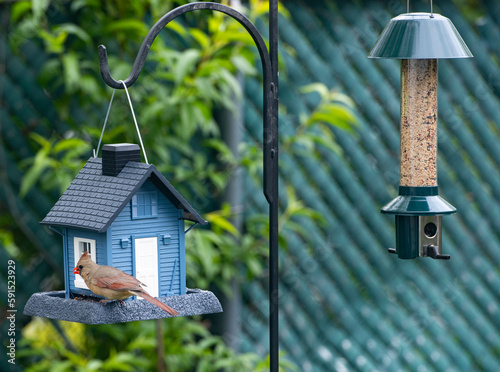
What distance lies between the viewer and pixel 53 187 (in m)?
2.50

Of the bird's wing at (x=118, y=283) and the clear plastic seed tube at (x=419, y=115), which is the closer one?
the bird's wing at (x=118, y=283)

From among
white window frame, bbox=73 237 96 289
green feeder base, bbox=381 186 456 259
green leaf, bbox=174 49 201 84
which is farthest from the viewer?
green leaf, bbox=174 49 201 84

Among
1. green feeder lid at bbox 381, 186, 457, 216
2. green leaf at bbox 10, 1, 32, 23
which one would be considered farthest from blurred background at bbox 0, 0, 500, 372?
green feeder lid at bbox 381, 186, 457, 216

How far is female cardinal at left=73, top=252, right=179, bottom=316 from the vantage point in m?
1.46

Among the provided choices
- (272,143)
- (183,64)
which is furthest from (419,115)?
(183,64)

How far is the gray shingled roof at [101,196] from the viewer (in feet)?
5.02

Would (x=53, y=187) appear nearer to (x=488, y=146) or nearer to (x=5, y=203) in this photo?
(x=5, y=203)

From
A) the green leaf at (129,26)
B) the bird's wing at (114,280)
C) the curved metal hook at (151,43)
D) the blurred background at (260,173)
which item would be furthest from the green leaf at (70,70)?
the bird's wing at (114,280)

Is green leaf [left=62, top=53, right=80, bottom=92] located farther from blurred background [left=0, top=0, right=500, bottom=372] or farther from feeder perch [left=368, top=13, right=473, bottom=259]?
feeder perch [left=368, top=13, right=473, bottom=259]

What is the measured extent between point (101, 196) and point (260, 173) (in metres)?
1.33

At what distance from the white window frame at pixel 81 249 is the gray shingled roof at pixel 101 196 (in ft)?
0.19

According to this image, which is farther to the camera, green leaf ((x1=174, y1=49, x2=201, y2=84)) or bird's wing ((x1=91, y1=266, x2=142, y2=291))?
green leaf ((x1=174, y1=49, x2=201, y2=84))

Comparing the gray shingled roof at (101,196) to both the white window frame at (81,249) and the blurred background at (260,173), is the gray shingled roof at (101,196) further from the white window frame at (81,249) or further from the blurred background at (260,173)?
the blurred background at (260,173)

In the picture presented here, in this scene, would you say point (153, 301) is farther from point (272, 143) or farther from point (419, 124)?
point (419, 124)
